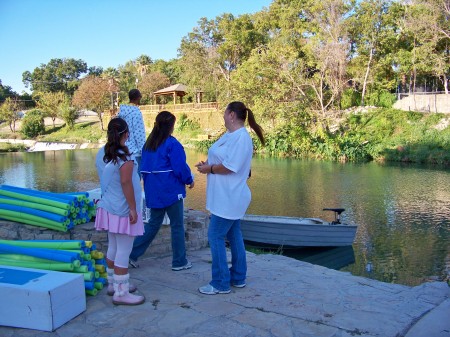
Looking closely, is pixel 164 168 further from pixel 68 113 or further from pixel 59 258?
A: pixel 68 113

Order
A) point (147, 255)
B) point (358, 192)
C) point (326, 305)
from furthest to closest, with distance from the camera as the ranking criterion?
point (358, 192), point (147, 255), point (326, 305)

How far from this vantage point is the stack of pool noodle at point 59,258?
342cm

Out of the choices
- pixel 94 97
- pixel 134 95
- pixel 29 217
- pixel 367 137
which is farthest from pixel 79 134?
pixel 29 217

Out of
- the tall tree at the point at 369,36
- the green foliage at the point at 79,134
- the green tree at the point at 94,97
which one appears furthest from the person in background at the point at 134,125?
the green tree at the point at 94,97

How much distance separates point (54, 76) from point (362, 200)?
60868 mm

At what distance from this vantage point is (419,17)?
80.7ft

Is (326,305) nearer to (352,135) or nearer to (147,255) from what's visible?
(147,255)

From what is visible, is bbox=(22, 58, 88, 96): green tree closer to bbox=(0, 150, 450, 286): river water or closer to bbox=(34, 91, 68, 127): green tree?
bbox=(34, 91, 68, 127): green tree

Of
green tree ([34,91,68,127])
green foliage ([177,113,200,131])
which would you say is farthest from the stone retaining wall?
green tree ([34,91,68,127])

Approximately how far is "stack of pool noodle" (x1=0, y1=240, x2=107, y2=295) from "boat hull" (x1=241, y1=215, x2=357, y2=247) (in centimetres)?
465

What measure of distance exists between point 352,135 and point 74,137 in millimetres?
26747

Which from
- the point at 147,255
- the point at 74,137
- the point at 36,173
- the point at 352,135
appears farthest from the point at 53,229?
the point at 74,137

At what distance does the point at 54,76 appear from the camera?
2547 inches

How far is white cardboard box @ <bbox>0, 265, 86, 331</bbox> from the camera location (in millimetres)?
2830
